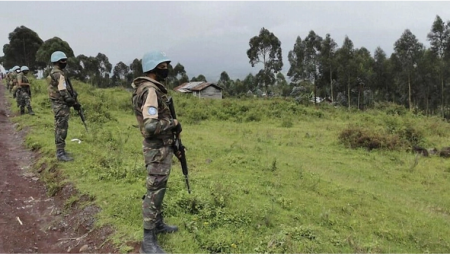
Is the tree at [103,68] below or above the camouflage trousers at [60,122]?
above

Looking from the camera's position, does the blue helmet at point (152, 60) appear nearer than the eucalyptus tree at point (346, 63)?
Yes

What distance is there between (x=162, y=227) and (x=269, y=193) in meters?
3.06

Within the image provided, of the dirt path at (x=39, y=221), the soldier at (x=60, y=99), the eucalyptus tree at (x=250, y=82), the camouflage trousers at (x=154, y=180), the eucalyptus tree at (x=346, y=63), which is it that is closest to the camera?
the camouflage trousers at (x=154, y=180)

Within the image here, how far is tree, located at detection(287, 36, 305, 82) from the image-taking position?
43594mm

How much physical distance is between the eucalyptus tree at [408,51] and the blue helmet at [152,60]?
40979 mm

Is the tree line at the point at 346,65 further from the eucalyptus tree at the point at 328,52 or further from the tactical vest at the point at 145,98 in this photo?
the tactical vest at the point at 145,98

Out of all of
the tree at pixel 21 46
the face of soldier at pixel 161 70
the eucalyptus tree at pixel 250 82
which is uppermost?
the tree at pixel 21 46

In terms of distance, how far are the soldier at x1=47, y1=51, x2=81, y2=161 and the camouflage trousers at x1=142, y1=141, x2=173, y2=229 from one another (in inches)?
163

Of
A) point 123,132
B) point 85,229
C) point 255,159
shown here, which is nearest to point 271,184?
point 255,159

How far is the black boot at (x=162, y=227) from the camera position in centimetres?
417

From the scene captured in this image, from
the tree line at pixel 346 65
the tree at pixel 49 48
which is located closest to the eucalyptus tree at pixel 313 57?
the tree line at pixel 346 65

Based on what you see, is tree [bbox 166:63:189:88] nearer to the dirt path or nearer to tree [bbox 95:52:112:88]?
tree [bbox 95:52:112:88]

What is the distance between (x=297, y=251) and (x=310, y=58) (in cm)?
4095

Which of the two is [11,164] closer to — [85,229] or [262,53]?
[85,229]
